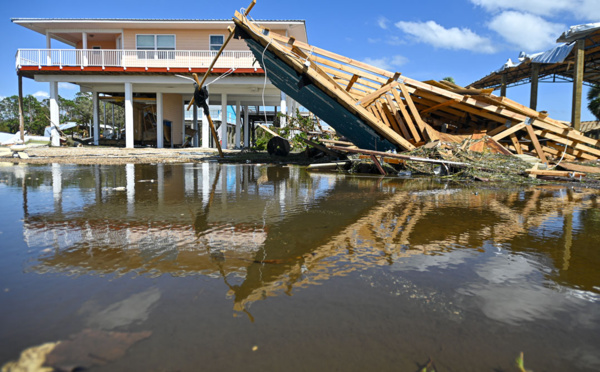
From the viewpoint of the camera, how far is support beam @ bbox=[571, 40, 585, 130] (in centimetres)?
1304

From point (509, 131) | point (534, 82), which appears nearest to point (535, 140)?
point (509, 131)

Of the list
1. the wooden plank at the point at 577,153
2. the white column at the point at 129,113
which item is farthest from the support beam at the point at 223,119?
the wooden plank at the point at 577,153

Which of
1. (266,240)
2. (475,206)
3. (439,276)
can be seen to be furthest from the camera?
(475,206)

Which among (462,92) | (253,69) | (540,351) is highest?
(253,69)

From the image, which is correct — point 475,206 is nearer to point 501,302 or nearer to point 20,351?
point 501,302

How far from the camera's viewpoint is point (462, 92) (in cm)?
1062

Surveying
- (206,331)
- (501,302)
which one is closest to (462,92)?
(501,302)

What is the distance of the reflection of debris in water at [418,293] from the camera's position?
193 cm

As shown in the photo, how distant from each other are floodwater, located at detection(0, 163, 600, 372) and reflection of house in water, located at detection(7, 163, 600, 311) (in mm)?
22

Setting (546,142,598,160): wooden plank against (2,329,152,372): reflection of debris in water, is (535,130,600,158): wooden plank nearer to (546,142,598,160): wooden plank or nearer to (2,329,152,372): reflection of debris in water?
(546,142,598,160): wooden plank

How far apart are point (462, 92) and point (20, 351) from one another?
11288 millimetres

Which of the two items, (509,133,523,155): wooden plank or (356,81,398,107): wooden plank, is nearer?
(356,81,398,107): wooden plank

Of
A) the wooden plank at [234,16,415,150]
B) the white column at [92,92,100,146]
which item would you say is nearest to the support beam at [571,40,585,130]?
the wooden plank at [234,16,415,150]

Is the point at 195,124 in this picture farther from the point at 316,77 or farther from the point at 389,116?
the point at 316,77
